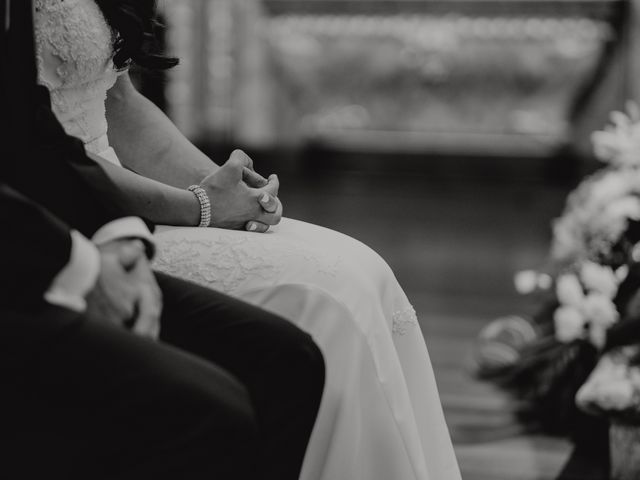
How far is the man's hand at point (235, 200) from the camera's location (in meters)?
1.66

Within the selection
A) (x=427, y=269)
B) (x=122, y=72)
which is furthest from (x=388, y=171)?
(x=122, y=72)

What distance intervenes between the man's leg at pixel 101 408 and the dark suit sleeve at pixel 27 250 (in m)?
0.03

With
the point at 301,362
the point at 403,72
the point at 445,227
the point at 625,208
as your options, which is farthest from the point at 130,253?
the point at 403,72

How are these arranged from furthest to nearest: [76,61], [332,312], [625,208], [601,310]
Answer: [625,208] < [601,310] < [76,61] < [332,312]

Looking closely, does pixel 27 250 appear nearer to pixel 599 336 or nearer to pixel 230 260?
pixel 230 260

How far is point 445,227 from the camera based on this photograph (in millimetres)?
6168

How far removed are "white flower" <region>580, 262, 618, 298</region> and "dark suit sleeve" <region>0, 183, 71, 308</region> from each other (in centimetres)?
204

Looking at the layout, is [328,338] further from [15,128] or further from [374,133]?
[374,133]

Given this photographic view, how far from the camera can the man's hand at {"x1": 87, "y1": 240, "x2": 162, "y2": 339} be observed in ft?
3.84

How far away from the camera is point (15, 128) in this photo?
124 centimetres

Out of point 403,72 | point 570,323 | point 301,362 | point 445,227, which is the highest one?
point 301,362

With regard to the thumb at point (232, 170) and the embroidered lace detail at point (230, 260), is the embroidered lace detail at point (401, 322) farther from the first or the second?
the thumb at point (232, 170)

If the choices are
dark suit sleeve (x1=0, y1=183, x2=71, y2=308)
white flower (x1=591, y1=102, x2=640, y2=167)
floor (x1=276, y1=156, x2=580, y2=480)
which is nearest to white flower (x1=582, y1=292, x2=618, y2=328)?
white flower (x1=591, y1=102, x2=640, y2=167)

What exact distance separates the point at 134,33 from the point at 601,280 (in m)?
1.63
